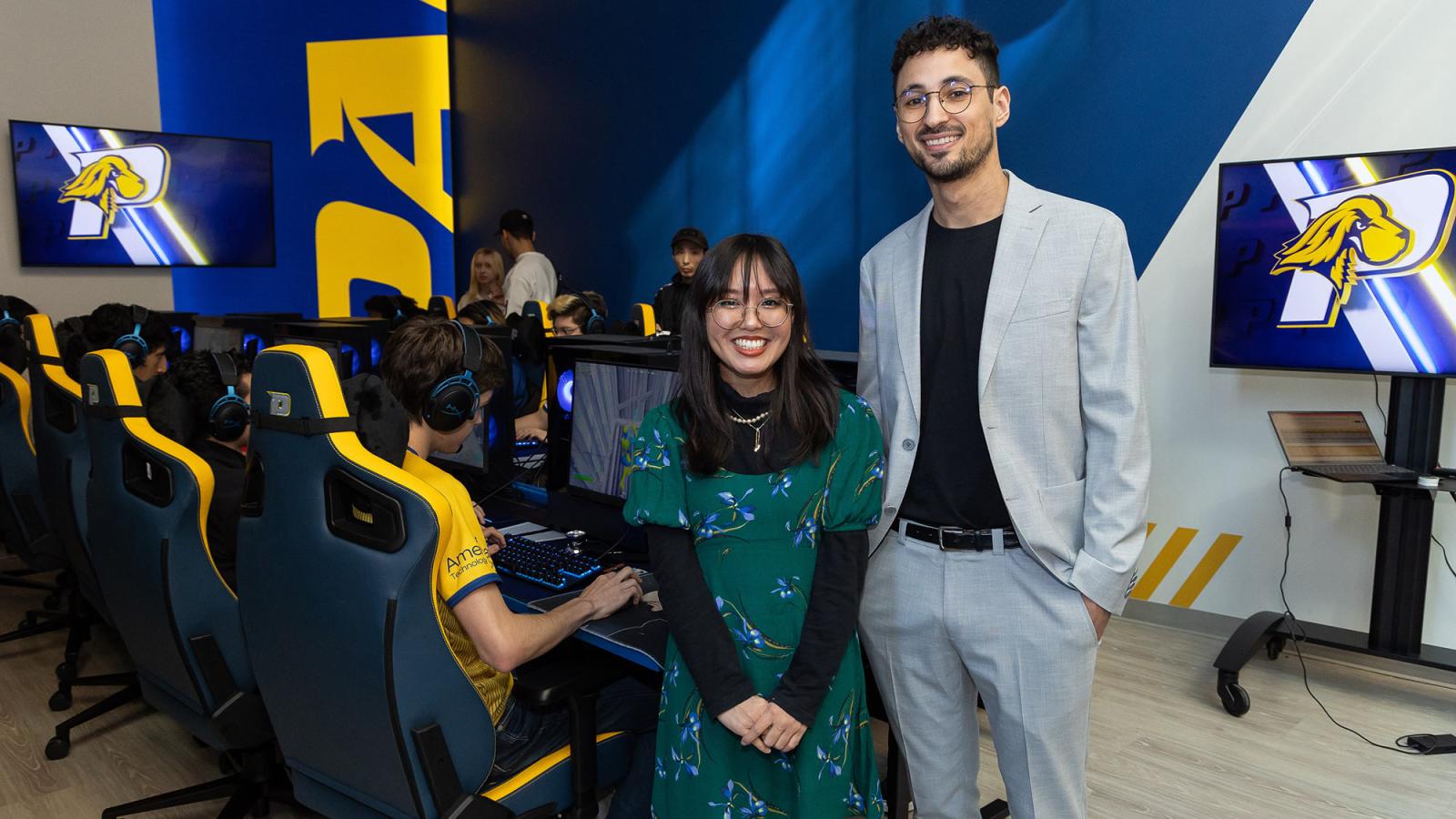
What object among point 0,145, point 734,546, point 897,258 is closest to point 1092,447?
point 897,258

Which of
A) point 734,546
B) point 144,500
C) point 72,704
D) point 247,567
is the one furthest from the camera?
point 72,704

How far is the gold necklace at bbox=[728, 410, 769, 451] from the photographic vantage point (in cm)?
154

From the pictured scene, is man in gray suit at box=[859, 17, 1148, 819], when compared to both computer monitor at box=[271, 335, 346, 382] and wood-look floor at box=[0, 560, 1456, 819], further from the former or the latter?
computer monitor at box=[271, 335, 346, 382]

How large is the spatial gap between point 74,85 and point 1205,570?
696 cm

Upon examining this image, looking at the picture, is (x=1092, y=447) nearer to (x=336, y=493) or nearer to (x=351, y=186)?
(x=336, y=493)

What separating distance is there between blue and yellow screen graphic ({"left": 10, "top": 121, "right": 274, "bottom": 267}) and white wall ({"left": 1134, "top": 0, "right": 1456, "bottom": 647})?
6097 mm

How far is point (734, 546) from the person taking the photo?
1.51 m

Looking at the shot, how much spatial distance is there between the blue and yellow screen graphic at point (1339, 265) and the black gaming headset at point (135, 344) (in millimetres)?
3867

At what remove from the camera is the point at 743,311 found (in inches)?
59.6

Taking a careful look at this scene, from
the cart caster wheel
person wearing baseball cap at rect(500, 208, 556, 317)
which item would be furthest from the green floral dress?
person wearing baseball cap at rect(500, 208, 556, 317)

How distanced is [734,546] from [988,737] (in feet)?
5.70

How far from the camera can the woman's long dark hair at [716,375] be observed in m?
1.51

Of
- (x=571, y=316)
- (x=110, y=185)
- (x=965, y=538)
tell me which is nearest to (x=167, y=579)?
(x=965, y=538)

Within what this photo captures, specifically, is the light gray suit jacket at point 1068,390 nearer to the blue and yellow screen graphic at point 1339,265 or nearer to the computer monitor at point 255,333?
the blue and yellow screen graphic at point 1339,265
